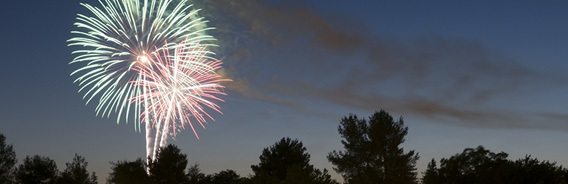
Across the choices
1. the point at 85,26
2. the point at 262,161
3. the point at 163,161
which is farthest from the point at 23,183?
the point at 262,161

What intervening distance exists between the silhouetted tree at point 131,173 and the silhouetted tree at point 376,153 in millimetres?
26490

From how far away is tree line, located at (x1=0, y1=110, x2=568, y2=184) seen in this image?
57.2 m

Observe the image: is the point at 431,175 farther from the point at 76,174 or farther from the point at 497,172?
the point at 76,174

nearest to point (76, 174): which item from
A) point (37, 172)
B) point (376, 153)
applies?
point (37, 172)

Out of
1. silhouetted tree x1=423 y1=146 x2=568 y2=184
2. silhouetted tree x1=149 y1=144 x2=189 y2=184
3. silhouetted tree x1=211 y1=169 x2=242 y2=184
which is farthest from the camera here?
silhouetted tree x1=211 y1=169 x2=242 y2=184

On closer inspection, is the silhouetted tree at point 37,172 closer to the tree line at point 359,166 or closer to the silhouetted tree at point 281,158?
the tree line at point 359,166

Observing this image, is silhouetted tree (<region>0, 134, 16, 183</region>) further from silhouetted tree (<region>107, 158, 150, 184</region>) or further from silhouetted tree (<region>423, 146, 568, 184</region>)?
silhouetted tree (<region>423, 146, 568, 184</region>)

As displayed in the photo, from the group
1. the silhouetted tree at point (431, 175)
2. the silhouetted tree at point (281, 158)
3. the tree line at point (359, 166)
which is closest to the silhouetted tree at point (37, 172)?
the tree line at point (359, 166)

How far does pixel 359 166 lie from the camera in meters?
65.2

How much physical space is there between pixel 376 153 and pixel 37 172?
139 feet

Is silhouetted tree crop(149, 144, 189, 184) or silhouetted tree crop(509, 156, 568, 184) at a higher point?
silhouetted tree crop(149, 144, 189, 184)

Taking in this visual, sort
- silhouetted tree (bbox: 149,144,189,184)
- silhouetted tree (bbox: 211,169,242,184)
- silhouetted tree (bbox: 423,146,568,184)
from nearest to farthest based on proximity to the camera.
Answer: silhouetted tree (bbox: 423,146,568,184) < silhouetted tree (bbox: 149,144,189,184) < silhouetted tree (bbox: 211,169,242,184)

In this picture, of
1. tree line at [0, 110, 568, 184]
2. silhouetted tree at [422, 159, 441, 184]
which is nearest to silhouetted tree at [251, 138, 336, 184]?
tree line at [0, 110, 568, 184]

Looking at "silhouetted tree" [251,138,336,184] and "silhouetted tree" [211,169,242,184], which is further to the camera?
"silhouetted tree" [211,169,242,184]
